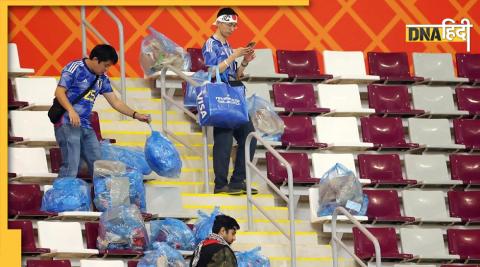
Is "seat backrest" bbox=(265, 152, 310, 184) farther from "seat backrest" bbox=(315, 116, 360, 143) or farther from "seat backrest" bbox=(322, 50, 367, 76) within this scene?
"seat backrest" bbox=(322, 50, 367, 76)

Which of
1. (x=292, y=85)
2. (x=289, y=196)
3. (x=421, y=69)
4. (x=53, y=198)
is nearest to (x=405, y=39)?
(x=421, y=69)

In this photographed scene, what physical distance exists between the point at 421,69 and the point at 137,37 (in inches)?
90.9

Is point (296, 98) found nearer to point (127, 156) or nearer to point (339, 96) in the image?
point (339, 96)

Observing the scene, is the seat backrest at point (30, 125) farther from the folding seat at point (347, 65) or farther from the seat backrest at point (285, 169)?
the folding seat at point (347, 65)

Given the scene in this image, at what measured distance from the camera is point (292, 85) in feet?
34.4

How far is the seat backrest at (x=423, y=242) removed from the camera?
9594 millimetres

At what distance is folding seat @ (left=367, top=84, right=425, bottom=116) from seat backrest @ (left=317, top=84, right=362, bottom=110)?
13 centimetres

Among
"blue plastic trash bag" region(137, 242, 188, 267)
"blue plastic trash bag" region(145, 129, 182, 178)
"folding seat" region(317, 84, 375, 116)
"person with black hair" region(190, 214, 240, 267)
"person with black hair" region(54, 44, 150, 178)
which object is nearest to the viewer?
"person with black hair" region(190, 214, 240, 267)

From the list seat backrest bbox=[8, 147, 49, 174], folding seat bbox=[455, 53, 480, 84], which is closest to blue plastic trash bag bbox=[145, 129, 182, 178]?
seat backrest bbox=[8, 147, 49, 174]

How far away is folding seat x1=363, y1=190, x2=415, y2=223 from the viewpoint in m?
9.68

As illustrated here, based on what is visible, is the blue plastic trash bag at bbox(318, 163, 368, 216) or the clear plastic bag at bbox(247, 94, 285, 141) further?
the clear plastic bag at bbox(247, 94, 285, 141)

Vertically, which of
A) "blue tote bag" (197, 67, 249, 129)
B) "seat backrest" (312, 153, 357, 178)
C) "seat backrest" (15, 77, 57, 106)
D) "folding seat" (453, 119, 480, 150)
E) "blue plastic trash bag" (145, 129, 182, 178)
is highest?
"seat backrest" (15, 77, 57, 106)

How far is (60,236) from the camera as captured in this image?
8344 millimetres

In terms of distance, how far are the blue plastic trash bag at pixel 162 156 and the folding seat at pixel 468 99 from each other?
9.95ft
